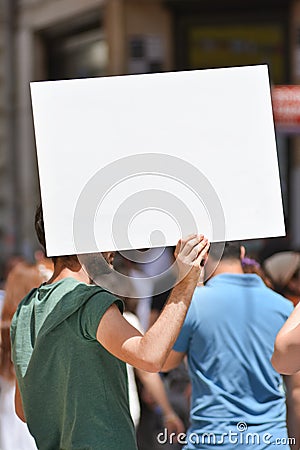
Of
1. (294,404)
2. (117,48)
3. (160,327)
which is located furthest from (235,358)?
(117,48)

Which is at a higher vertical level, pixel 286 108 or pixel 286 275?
pixel 286 108

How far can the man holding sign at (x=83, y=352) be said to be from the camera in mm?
2594

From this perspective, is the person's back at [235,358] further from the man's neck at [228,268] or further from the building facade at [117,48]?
the building facade at [117,48]

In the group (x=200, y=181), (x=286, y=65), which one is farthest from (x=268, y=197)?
(x=286, y=65)

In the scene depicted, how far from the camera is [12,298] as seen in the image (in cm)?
446

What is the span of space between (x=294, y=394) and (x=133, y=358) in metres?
1.50

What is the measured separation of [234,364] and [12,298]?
4.07ft

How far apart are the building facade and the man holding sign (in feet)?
23.6

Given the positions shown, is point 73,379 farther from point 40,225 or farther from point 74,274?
point 40,225

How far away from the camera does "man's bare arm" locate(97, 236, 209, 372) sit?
2.56 metres

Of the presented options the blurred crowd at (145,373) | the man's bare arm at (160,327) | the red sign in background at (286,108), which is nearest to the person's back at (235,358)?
the blurred crowd at (145,373)

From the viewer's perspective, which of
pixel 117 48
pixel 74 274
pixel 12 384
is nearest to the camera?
pixel 74 274

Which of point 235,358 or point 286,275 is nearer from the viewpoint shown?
point 235,358

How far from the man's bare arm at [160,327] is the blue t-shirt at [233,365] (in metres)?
1.01
